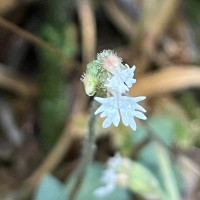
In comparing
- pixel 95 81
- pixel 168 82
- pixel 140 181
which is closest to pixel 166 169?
pixel 140 181

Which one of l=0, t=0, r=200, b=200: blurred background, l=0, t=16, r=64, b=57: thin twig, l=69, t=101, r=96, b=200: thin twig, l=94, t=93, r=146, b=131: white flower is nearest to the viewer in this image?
l=94, t=93, r=146, b=131: white flower

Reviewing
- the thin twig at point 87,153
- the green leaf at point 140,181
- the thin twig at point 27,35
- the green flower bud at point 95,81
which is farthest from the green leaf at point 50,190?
the green flower bud at point 95,81

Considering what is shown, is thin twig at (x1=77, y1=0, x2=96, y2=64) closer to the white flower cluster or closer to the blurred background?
the blurred background

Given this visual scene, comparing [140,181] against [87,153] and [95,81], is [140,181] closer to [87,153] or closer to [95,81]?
[87,153]

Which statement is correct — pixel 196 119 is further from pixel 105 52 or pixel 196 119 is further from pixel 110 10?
pixel 105 52

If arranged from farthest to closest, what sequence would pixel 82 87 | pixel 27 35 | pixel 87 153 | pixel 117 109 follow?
pixel 82 87
pixel 27 35
pixel 87 153
pixel 117 109

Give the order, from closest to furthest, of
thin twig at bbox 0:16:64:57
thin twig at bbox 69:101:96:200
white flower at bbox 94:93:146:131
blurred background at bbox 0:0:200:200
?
white flower at bbox 94:93:146:131 < thin twig at bbox 69:101:96:200 < thin twig at bbox 0:16:64:57 < blurred background at bbox 0:0:200:200

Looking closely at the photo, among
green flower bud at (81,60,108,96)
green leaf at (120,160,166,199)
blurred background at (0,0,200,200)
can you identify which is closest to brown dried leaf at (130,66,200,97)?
blurred background at (0,0,200,200)
